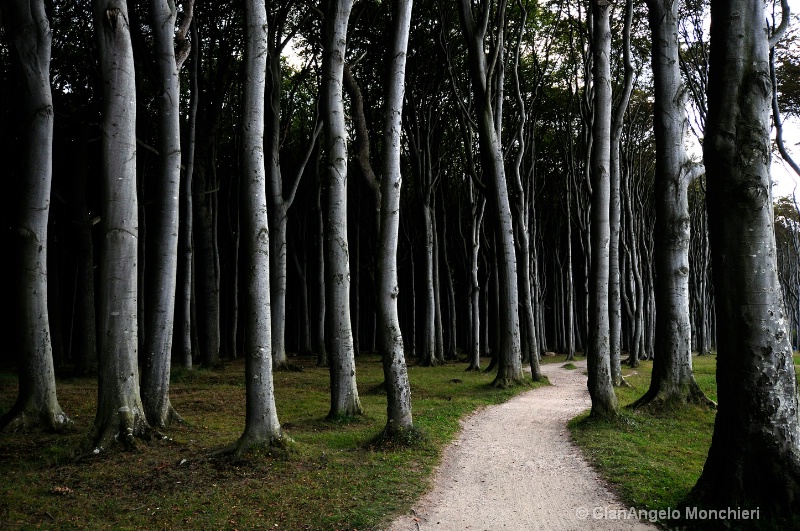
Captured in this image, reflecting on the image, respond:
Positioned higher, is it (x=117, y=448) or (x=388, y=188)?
(x=388, y=188)

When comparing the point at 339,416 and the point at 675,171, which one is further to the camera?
the point at 675,171

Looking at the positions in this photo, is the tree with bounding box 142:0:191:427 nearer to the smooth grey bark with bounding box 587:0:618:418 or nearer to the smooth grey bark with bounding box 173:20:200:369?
the smooth grey bark with bounding box 173:20:200:369

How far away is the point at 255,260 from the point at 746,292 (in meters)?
5.58

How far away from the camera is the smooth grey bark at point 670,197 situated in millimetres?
10797

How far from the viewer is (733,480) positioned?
16.1 feet

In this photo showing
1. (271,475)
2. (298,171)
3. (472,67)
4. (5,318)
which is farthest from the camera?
(5,318)

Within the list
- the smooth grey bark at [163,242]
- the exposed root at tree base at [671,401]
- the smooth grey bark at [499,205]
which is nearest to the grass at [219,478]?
the smooth grey bark at [163,242]

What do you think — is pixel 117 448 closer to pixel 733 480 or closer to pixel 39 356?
pixel 39 356

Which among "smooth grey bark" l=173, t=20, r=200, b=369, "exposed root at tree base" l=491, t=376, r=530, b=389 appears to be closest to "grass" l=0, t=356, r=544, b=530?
"exposed root at tree base" l=491, t=376, r=530, b=389

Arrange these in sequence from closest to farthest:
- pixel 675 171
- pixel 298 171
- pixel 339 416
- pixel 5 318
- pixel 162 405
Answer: pixel 162 405 < pixel 339 416 < pixel 675 171 < pixel 298 171 < pixel 5 318

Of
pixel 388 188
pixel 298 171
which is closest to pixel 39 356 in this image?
pixel 388 188

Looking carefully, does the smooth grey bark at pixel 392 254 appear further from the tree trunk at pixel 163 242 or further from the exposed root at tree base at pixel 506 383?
the exposed root at tree base at pixel 506 383

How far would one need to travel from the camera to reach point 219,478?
672 centimetres

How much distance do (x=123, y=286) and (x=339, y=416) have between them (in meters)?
4.11
